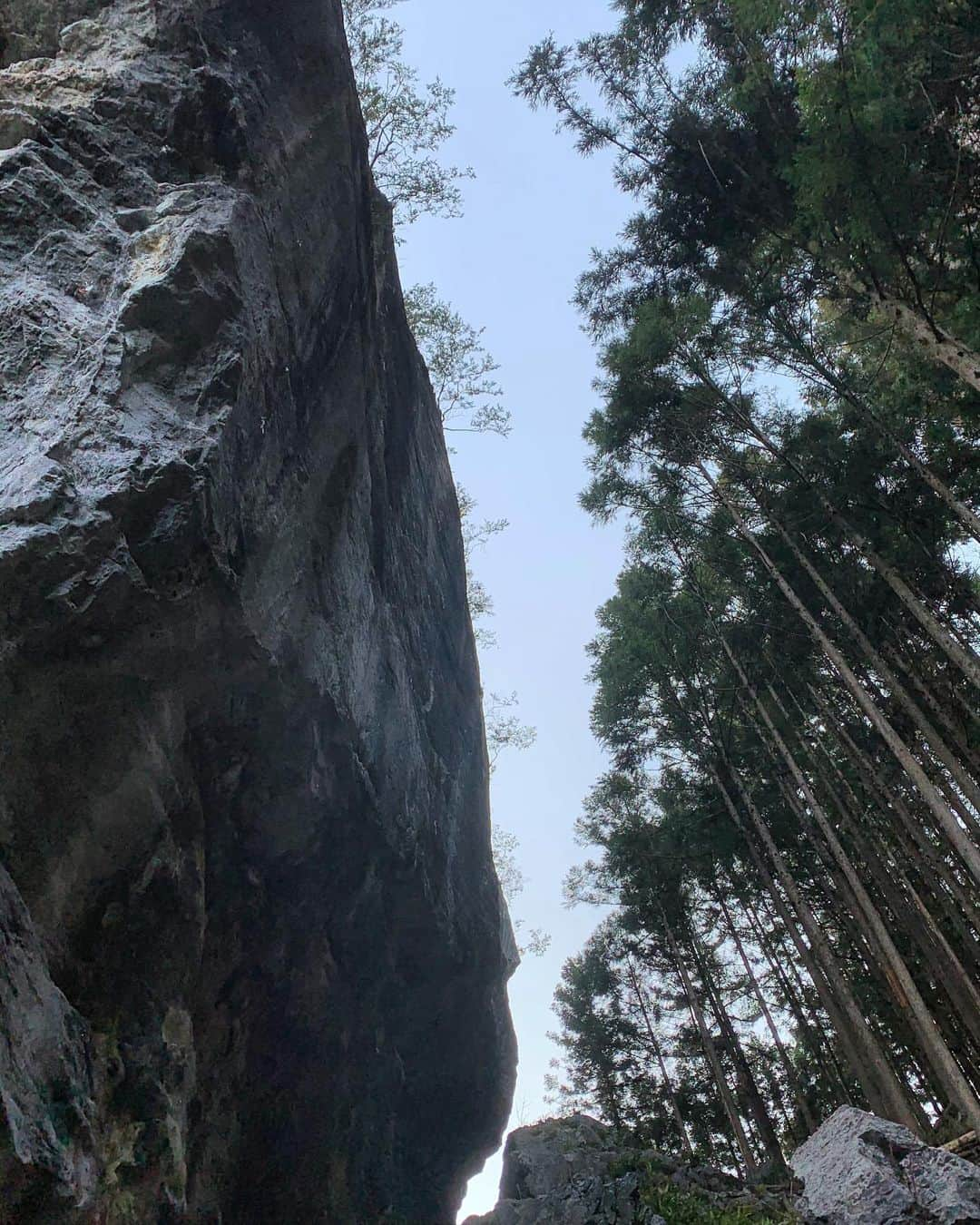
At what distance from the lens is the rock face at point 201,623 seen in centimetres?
404

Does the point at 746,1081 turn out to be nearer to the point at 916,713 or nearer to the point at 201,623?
the point at 916,713

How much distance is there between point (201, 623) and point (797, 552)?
7384 mm

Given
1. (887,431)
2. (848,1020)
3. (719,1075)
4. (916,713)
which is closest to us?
(887,431)

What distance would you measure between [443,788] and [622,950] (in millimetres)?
8585

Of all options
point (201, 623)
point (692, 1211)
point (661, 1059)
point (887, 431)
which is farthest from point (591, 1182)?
point (887, 431)

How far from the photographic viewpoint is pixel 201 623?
480 centimetres

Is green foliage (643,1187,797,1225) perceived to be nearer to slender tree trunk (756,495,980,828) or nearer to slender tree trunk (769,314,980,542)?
slender tree trunk (756,495,980,828)

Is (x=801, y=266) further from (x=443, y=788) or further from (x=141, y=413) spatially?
(x=141, y=413)

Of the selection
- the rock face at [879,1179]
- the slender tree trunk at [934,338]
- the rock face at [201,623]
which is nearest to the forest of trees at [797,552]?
the slender tree trunk at [934,338]

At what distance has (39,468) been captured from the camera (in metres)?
3.90

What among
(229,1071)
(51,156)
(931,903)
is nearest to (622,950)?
(931,903)

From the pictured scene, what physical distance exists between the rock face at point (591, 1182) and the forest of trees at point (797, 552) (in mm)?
1954

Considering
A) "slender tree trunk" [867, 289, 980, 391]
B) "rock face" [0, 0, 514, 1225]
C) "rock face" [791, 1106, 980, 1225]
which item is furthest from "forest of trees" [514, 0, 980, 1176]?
"rock face" [0, 0, 514, 1225]

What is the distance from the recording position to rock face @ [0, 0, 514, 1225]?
4035 mm
